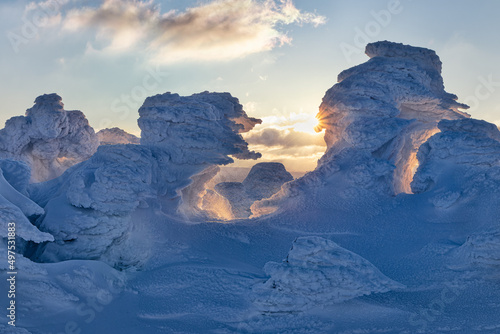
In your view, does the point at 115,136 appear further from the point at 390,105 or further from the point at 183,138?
the point at 390,105

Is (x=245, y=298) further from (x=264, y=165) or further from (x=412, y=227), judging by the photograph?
(x=264, y=165)

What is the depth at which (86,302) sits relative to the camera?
8.38 m

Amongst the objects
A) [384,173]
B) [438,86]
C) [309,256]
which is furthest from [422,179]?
[309,256]

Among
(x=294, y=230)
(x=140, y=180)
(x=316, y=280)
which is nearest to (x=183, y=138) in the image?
(x=140, y=180)

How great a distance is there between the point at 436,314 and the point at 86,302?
747 centimetres

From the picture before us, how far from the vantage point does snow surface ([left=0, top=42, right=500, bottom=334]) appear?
7.75 meters

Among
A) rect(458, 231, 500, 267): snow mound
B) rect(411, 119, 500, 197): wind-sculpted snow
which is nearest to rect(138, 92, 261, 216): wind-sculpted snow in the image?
rect(411, 119, 500, 197): wind-sculpted snow

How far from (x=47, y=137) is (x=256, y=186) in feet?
40.0

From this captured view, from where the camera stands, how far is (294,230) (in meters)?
11.9

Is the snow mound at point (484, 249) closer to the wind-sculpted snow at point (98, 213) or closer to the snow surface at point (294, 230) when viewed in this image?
the snow surface at point (294, 230)

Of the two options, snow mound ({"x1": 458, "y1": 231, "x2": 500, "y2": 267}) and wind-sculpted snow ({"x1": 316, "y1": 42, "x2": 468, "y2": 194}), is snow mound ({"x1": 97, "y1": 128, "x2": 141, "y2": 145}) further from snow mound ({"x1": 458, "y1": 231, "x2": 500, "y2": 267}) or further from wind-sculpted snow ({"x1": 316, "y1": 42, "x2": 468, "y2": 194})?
snow mound ({"x1": 458, "y1": 231, "x2": 500, "y2": 267})

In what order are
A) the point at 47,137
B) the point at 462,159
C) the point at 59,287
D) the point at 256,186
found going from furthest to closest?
1. the point at 256,186
2. the point at 47,137
3. the point at 462,159
4. the point at 59,287

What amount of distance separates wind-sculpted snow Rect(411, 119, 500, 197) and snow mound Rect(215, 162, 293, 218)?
11590mm

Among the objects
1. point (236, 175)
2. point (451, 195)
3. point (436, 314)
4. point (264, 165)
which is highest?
point (236, 175)
